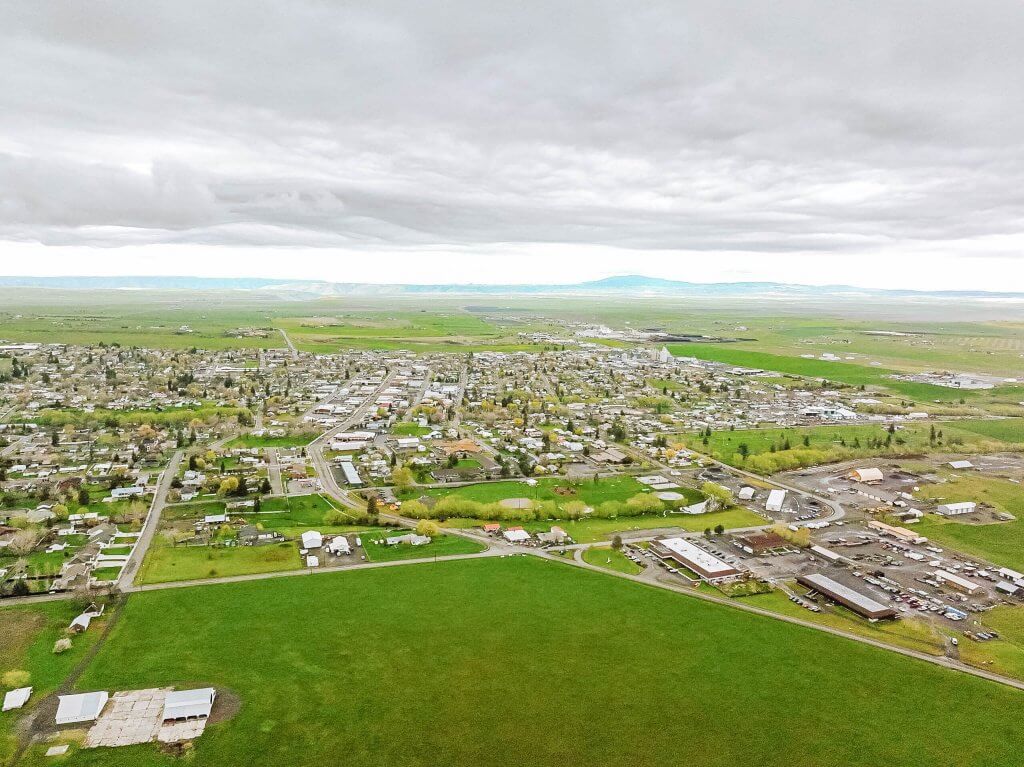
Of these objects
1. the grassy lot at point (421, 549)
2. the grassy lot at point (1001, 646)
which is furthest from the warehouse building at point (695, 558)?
the grassy lot at point (421, 549)

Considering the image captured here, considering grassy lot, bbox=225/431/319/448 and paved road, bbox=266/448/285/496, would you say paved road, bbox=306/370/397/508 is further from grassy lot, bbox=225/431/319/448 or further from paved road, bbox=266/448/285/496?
paved road, bbox=266/448/285/496

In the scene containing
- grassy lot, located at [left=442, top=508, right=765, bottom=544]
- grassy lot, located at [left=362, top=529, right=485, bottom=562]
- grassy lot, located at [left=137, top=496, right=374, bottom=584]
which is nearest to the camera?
grassy lot, located at [left=137, top=496, right=374, bottom=584]

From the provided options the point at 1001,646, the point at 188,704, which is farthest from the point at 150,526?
the point at 1001,646

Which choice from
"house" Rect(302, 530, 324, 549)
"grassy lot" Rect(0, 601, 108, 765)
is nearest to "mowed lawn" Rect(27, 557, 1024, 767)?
"grassy lot" Rect(0, 601, 108, 765)

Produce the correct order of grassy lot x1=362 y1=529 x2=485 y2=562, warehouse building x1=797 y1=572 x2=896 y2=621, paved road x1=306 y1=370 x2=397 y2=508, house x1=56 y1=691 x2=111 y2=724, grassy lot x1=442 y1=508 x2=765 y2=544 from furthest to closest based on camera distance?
1. paved road x1=306 y1=370 x2=397 y2=508
2. grassy lot x1=442 y1=508 x2=765 y2=544
3. grassy lot x1=362 y1=529 x2=485 y2=562
4. warehouse building x1=797 y1=572 x2=896 y2=621
5. house x1=56 y1=691 x2=111 y2=724

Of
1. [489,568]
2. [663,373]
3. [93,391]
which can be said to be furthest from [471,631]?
[663,373]

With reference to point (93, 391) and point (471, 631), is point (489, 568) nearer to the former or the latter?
point (471, 631)
